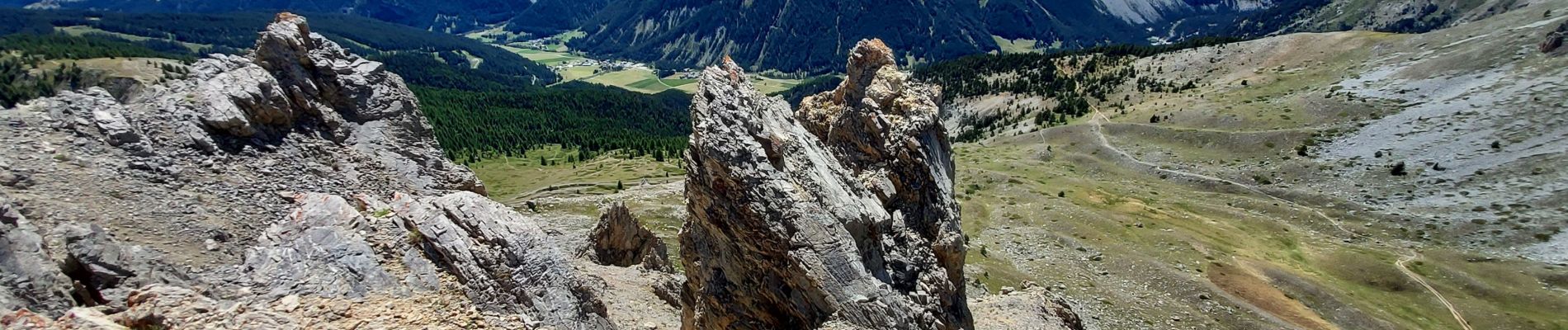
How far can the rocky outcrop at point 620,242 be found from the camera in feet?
164

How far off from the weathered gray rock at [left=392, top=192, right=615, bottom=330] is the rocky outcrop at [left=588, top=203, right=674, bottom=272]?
2568 centimetres

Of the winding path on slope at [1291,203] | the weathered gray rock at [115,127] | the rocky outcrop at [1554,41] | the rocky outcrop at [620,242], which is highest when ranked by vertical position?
the rocky outcrop at [1554,41]

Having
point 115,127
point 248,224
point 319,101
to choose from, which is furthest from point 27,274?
point 319,101

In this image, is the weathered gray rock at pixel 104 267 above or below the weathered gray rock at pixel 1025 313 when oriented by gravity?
above

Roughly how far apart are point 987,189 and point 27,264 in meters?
101

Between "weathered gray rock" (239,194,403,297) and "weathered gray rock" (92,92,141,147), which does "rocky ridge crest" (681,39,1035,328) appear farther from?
"weathered gray rock" (92,92,141,147)

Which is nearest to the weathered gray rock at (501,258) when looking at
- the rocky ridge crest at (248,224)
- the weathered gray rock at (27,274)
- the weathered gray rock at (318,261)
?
the rocky ridge crest at (248,224)

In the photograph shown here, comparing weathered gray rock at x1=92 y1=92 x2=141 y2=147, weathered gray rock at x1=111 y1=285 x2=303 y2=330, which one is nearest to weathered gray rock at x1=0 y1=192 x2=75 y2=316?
weathered gray rock at x1=111 y1=285 x2=303 y2=330

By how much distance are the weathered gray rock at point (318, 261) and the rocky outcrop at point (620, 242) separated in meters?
27.9

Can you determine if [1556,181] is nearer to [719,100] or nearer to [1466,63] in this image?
[1466,63]

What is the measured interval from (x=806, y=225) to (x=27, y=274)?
20918mm

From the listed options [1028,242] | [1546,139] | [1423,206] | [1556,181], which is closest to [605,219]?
[1028,242]

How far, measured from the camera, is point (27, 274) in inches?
658

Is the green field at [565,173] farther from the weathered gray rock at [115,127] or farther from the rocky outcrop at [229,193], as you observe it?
the weathered gray rock at [115,127]
